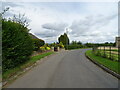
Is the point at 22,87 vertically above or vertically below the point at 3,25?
below

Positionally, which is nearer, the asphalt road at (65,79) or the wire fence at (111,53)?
the asphalt road at (65,79)

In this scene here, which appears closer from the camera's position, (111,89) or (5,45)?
(111,89)

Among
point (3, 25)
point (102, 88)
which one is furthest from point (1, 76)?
point (102, 88)

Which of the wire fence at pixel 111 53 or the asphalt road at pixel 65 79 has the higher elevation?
the wire fence at pixel 111 53

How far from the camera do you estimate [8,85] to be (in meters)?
4.63

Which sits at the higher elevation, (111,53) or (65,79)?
(111,53)

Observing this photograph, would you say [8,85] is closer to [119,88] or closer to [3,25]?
[3,25]

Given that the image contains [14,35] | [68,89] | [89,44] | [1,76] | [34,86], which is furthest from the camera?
[89,44]

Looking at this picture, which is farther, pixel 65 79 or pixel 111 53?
pixel 111 53

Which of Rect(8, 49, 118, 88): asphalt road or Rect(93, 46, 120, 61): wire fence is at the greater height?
Rect(93, 46, 120, 61): wire fence

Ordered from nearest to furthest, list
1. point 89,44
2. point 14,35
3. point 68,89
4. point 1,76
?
point 68,89 < point 1,76 < point 14,35 < point 89,44

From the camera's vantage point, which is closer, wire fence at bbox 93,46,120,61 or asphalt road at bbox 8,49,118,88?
asphalt road at bbox 8,49,118,88

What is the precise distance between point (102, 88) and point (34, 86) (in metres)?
2.88

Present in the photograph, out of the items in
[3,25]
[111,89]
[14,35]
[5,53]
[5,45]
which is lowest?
[111,89]
